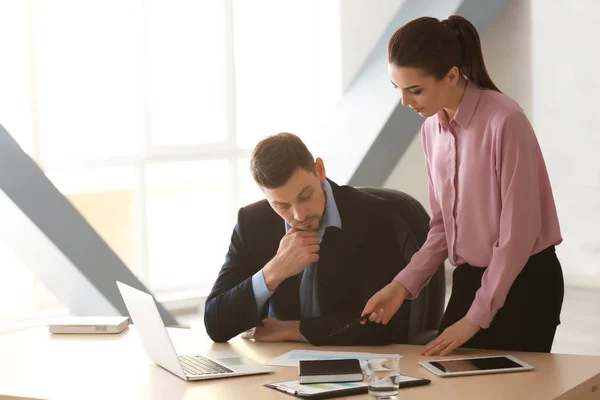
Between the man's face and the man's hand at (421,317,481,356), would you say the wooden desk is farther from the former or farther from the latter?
the man's face

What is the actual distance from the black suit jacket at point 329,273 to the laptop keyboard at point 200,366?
256 mm

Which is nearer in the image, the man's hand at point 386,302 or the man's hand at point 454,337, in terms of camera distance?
the man's hand at point 454,337

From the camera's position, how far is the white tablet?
2.23m

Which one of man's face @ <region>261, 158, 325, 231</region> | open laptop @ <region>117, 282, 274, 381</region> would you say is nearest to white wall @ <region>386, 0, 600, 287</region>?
man's face @ <region>261, 158, 325, 231</region>

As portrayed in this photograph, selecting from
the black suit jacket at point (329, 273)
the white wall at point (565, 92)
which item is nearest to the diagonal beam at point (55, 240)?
the black suit jacket at point (329, 273)

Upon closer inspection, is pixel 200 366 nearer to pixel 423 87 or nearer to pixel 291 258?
pixel 291 258

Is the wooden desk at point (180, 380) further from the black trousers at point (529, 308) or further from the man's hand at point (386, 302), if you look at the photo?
the black trousers at point (529, 308)

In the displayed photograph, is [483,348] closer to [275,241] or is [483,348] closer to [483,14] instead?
[275,241]

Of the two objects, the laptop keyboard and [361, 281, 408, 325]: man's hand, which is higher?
[361, 281, 408, 325]: man's hand

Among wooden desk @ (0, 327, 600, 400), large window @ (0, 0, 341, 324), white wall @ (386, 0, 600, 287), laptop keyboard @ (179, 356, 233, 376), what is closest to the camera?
wooden desk @ (0, 327, 600, 400)

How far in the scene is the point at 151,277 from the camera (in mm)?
7086

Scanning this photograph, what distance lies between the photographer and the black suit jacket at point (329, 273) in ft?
8.97

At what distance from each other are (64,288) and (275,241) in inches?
84.0

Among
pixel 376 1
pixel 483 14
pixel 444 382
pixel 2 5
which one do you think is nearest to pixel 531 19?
pixel 483 14
